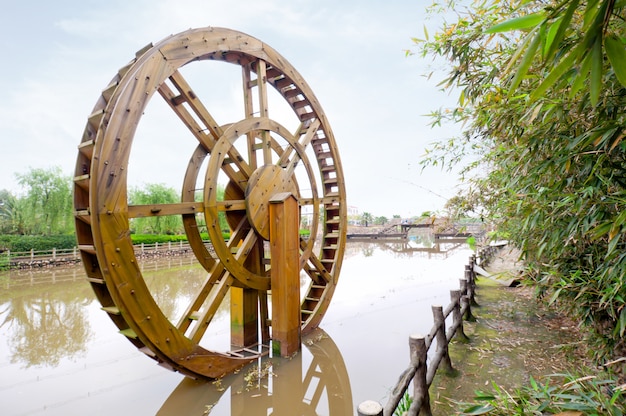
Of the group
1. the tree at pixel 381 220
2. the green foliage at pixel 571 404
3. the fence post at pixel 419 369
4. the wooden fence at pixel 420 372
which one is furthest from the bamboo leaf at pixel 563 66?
the tree at pixel 381 220

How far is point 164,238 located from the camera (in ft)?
56.7

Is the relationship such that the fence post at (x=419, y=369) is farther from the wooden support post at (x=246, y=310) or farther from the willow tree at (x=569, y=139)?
the wooden support post at (x=246, y=310)

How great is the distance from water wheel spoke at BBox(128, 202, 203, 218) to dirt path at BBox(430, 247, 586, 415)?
2691mm

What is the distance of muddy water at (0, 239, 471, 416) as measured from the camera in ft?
10.00

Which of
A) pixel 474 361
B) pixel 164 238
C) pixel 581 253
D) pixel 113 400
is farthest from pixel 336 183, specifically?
pixel 164 238

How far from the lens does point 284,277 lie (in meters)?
3.73

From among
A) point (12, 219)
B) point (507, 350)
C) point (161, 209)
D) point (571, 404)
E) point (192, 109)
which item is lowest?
point (507, 350)

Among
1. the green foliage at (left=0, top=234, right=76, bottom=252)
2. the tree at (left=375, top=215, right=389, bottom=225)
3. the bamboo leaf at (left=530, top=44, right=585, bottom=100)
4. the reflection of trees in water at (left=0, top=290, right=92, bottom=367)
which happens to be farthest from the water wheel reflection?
the tree at (left=375, top=215, right=389, bottom=225)

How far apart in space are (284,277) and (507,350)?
2512 mm

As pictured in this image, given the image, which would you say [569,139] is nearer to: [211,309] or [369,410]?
[369,410]

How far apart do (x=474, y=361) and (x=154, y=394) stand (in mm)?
3169

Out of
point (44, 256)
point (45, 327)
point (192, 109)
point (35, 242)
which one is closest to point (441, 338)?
point (192, 109)

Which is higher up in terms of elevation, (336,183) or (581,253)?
(336,183)

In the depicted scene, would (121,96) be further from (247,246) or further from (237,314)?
(237,314)
